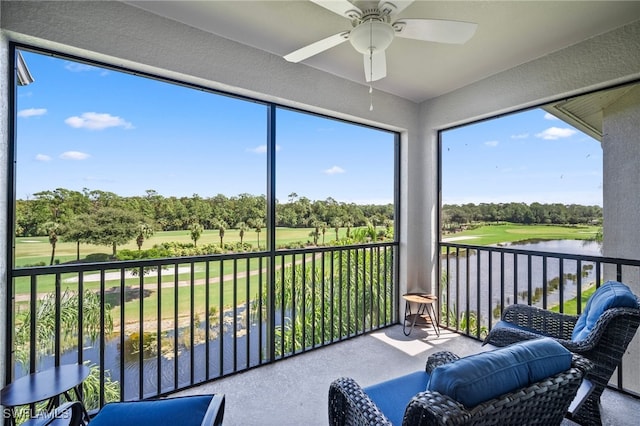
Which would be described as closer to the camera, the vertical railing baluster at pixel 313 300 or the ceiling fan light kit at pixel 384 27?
the ceiling fan light kit at pixel 384 27

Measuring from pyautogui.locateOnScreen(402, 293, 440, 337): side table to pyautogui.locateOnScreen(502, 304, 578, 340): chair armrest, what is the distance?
36.5 inches

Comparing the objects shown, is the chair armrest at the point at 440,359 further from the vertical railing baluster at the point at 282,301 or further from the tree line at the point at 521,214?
the tree line at the point at 521,214

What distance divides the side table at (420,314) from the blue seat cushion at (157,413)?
249 centimetres

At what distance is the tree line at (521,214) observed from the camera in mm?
2537

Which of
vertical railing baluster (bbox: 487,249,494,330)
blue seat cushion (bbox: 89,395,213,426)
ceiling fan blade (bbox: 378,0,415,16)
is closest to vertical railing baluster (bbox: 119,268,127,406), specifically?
blue seat cushion (bbox: 89,395,213,426)

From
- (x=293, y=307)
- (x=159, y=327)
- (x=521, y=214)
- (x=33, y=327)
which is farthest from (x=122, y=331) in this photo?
(x=521, y=214)

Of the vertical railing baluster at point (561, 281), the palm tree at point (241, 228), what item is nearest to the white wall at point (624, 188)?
the vertical railing baluster at point (561, 281)

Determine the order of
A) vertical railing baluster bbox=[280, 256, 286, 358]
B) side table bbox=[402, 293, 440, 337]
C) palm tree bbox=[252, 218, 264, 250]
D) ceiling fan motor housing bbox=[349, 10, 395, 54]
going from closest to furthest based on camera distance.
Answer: ceiling fan motor housing bbox=[349, 10, 395, 54]
palm tree bbox=[252, 218, 264, 250]
vertical railing baluster bbox=[280, 256, 286, 358]
side table bbox=[402, 293, 440, 337]

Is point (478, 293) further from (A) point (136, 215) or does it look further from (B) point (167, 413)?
(A) point (136, 215)

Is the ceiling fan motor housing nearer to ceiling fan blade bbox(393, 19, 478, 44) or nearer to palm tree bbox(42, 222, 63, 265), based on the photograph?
ceiling fan blade bbox(393, 19, 478, 44)

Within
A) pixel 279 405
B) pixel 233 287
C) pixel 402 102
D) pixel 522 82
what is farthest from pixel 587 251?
pixel 233 287

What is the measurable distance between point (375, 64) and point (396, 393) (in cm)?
199

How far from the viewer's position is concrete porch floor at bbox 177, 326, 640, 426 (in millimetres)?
1932

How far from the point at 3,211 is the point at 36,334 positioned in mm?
791
